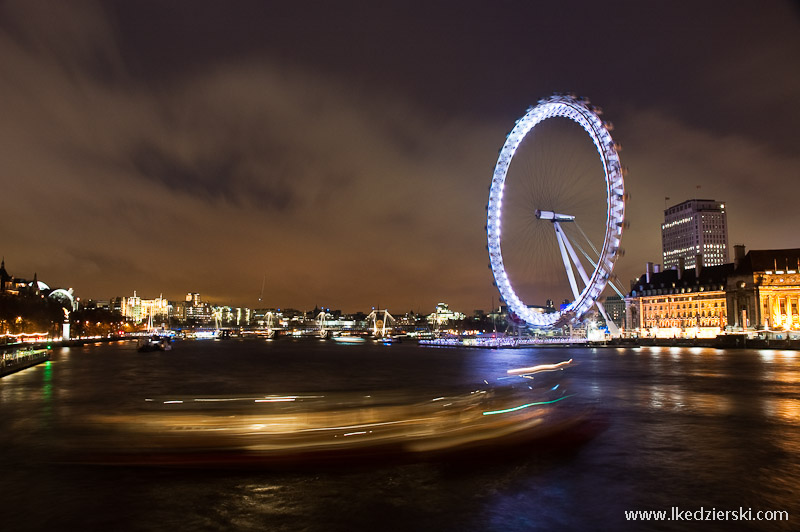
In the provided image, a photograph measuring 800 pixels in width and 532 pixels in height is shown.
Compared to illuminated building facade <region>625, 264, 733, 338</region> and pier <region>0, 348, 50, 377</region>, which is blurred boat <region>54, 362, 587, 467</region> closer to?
pier <region>0, 348, 50, 377</region>

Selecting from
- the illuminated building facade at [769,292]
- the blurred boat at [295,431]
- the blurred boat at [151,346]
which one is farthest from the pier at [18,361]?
the illuminated building facade at [769,292]

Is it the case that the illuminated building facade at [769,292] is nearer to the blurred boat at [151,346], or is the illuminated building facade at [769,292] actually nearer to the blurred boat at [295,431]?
the blurred boat at [151,346]

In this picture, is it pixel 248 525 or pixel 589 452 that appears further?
pixel 589 452

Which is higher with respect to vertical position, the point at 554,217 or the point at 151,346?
the point at 554,217

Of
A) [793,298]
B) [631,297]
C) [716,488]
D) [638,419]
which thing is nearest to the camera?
[716,488]

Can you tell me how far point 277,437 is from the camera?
13.0m

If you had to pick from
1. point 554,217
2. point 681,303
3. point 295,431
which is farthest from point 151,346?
point 681,303

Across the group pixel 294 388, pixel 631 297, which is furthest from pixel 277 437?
pixel 631 297

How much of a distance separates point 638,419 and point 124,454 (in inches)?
696

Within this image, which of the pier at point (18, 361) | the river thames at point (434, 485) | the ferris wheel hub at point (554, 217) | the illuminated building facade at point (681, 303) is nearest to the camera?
the river thames at point (434, 485)

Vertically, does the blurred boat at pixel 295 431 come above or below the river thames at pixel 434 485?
above

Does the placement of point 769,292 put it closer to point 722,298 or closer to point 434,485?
point 722,298

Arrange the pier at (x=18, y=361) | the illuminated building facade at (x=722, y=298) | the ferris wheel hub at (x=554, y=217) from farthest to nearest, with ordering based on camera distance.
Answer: the illuminated building facade at (x=722, y=298), the ferris wheel hub at (x=554, y=217), the pier at (x=18, y=361)

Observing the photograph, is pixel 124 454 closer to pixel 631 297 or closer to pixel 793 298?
pixel 793 298
